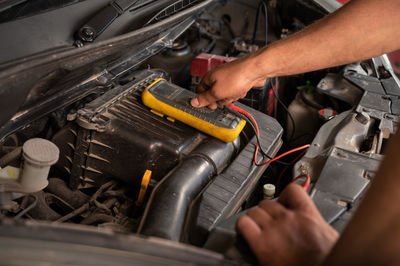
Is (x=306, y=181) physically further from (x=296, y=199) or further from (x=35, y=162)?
(x=35, y=162)

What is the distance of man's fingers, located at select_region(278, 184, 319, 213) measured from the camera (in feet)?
2.80

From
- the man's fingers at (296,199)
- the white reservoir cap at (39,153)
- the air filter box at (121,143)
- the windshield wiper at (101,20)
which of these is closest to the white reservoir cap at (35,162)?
the white reservoir cap at (39,153)

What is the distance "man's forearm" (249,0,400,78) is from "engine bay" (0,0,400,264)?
274mm

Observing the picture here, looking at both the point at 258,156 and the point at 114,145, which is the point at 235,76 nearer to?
the point at 258,156

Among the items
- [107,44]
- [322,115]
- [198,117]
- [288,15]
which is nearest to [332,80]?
[322,115]

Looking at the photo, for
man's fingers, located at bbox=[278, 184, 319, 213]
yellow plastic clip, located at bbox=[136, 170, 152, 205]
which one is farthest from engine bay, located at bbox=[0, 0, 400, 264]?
man's fingers, located at bbox=[278, 184, 319, 213]

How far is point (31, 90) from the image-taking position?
110 centimetres

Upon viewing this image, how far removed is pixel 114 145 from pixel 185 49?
0.94 m

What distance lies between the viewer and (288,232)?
80cm

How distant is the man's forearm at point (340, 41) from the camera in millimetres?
1173

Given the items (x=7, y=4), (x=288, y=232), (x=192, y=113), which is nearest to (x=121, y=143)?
(x=192, y=113)

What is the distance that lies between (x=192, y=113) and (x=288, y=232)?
2.06 feet

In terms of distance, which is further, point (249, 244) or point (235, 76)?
point (235, 76)

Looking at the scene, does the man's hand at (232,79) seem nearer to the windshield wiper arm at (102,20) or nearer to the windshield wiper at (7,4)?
the windshield wiper arm at (102,20)
